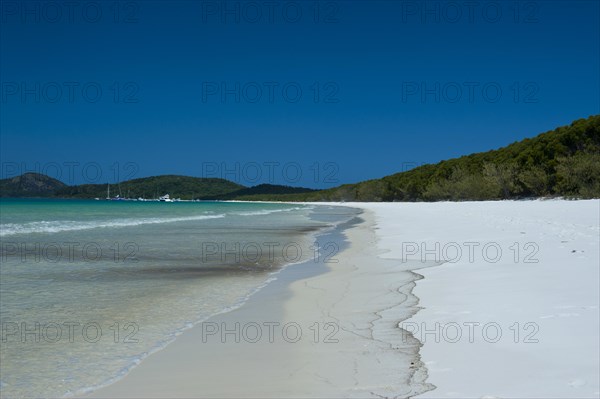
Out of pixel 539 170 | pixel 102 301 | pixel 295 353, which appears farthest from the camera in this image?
pixel 539 170

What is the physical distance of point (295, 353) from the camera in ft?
17.7

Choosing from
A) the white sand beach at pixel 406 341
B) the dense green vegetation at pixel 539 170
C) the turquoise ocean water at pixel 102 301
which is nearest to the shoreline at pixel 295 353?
the white sand beach at pixel 406 341

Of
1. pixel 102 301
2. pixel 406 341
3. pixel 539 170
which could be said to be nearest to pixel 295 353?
pixel 406 341

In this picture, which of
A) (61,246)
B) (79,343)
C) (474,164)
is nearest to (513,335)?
(79,343)

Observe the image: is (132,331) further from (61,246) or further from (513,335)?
(61,246)

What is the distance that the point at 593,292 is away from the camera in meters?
6.49

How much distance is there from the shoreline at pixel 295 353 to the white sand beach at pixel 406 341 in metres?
0.01

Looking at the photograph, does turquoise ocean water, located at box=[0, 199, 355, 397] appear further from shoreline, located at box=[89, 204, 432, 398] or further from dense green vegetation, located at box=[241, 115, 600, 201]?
dense green vegetation, located at box=[241, 115, 600, 201]

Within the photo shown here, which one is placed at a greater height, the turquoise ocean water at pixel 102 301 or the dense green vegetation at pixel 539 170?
the dense green vegetation at pixel 539 170

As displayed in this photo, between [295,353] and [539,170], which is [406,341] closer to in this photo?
[295,353]

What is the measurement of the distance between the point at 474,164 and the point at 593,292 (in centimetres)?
8755

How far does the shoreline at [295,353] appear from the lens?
172 inches

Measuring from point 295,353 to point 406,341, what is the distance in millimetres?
1261

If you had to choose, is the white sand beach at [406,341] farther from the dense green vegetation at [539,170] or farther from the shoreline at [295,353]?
the dense green vegetation at [539,170]
